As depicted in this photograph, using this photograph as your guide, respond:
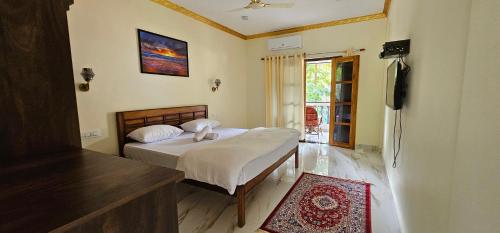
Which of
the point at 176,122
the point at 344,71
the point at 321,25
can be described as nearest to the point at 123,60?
the point at 176,122

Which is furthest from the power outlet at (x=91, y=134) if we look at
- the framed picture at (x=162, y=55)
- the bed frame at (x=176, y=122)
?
the framed picture at (x=162, y=55)

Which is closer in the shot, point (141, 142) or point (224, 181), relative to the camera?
point (224, 181)

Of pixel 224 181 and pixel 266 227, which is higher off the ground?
pixel 224 181

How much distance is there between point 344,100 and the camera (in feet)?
14.6

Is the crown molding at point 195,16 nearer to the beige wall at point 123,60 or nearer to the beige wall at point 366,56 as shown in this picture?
the beige wall at point 123,60

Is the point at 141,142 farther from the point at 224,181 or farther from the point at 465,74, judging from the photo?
the point at 465,74

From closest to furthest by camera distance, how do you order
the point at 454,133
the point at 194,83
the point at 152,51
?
the point at 454,133
the point at 152,51
the point at 194,83

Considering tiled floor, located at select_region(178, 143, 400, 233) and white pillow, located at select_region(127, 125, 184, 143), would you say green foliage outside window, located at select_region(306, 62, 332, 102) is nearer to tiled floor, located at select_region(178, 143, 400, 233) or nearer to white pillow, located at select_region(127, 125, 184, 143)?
tiled floor, located at select_region(178, 143, 400, 233)

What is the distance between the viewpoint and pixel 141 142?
2705 mm

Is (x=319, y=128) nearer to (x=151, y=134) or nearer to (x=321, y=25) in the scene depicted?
(x=321, y=25)

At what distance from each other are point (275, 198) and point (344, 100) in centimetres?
294

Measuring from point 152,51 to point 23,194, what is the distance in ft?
9.49

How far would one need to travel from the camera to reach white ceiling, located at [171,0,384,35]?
11.2ft

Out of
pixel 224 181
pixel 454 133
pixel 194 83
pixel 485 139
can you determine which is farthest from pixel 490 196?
pixel 194 83
